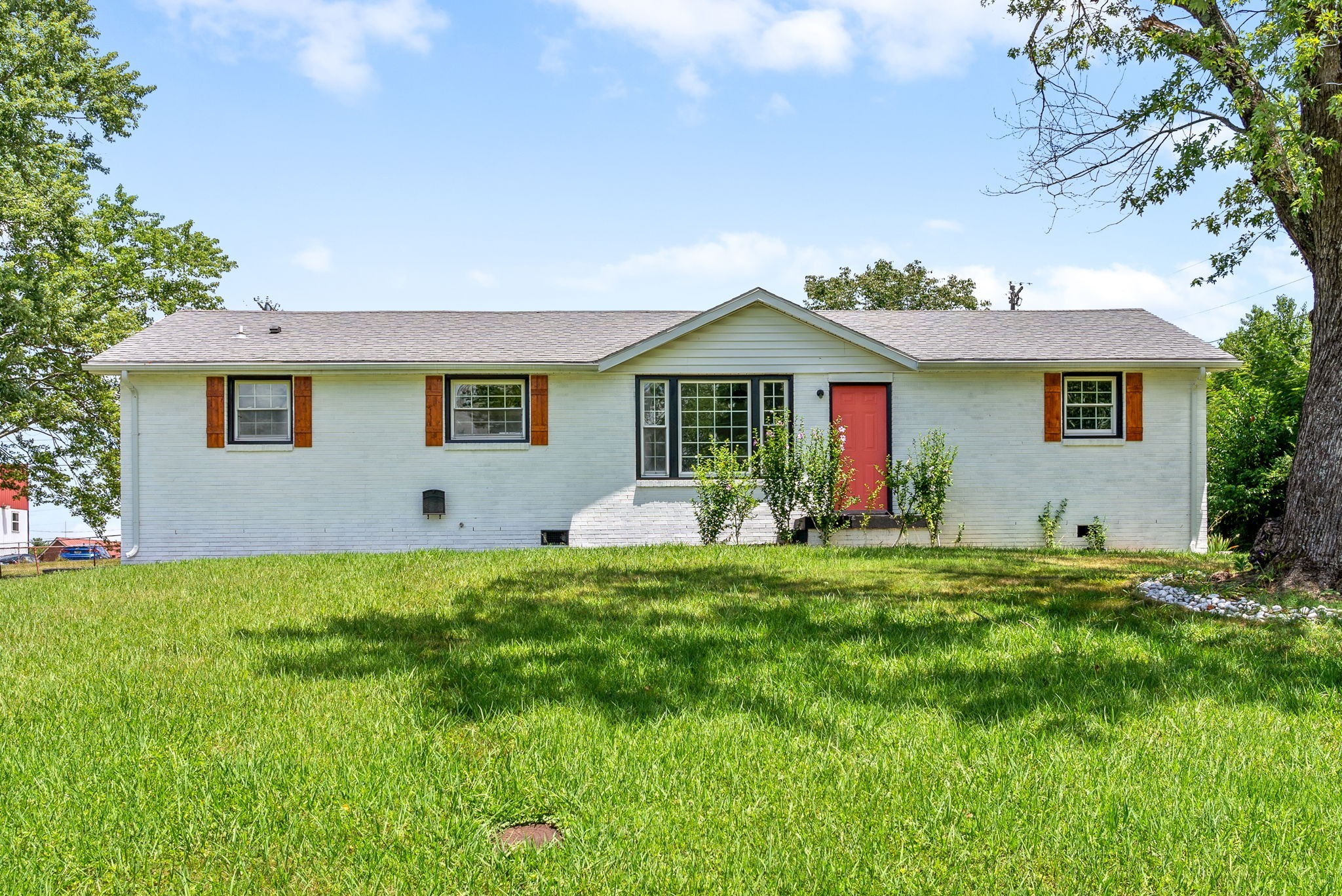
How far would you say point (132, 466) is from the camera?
44.5 feet

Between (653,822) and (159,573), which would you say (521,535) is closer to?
(159,573)

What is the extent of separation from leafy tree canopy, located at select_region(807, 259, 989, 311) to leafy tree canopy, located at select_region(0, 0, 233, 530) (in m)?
22.0

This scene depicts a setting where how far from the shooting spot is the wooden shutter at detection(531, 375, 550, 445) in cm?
1388

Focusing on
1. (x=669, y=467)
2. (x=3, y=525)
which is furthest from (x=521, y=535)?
(x=3, y=525)

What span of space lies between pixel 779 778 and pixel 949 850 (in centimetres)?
73

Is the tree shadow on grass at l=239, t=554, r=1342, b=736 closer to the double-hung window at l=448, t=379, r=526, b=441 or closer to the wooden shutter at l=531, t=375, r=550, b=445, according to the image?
the wooden shutter at l=531, t=375, r=550, b=445

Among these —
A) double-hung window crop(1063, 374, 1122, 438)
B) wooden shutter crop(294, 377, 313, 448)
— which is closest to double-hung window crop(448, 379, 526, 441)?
wooden shutter crop(294, 377, 313, 448)

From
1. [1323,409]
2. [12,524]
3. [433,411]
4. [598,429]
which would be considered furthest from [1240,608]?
[12,524]

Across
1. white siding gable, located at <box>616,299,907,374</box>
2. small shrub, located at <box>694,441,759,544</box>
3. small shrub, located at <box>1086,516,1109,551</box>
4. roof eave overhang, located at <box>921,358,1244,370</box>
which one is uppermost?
white siding gable, located at <box>616,299,907,374</box>

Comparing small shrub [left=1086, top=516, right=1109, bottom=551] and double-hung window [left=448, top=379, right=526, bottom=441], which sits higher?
double-hung window [left=448, top=379, right=526, bottom=441]

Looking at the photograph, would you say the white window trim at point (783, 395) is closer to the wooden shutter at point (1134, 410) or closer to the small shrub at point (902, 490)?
the small shrub at point (902, 490)

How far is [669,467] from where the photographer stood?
45.9 ft

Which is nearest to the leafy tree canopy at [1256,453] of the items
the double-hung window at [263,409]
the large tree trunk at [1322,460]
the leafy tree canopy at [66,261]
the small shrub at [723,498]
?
the large tree trunk at [1322,460]

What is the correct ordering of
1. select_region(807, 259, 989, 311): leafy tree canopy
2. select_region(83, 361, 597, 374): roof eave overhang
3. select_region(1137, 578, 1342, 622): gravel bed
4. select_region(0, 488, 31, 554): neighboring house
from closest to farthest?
select_region(1137, 578, 1342, 622): gravel bed → select_region(83, 361, 597, 374): roof eave overhang → select_region(807, 259, 989, 311): leafy tree canopy → select_region(0, 488, 31, 554): neighboring house
